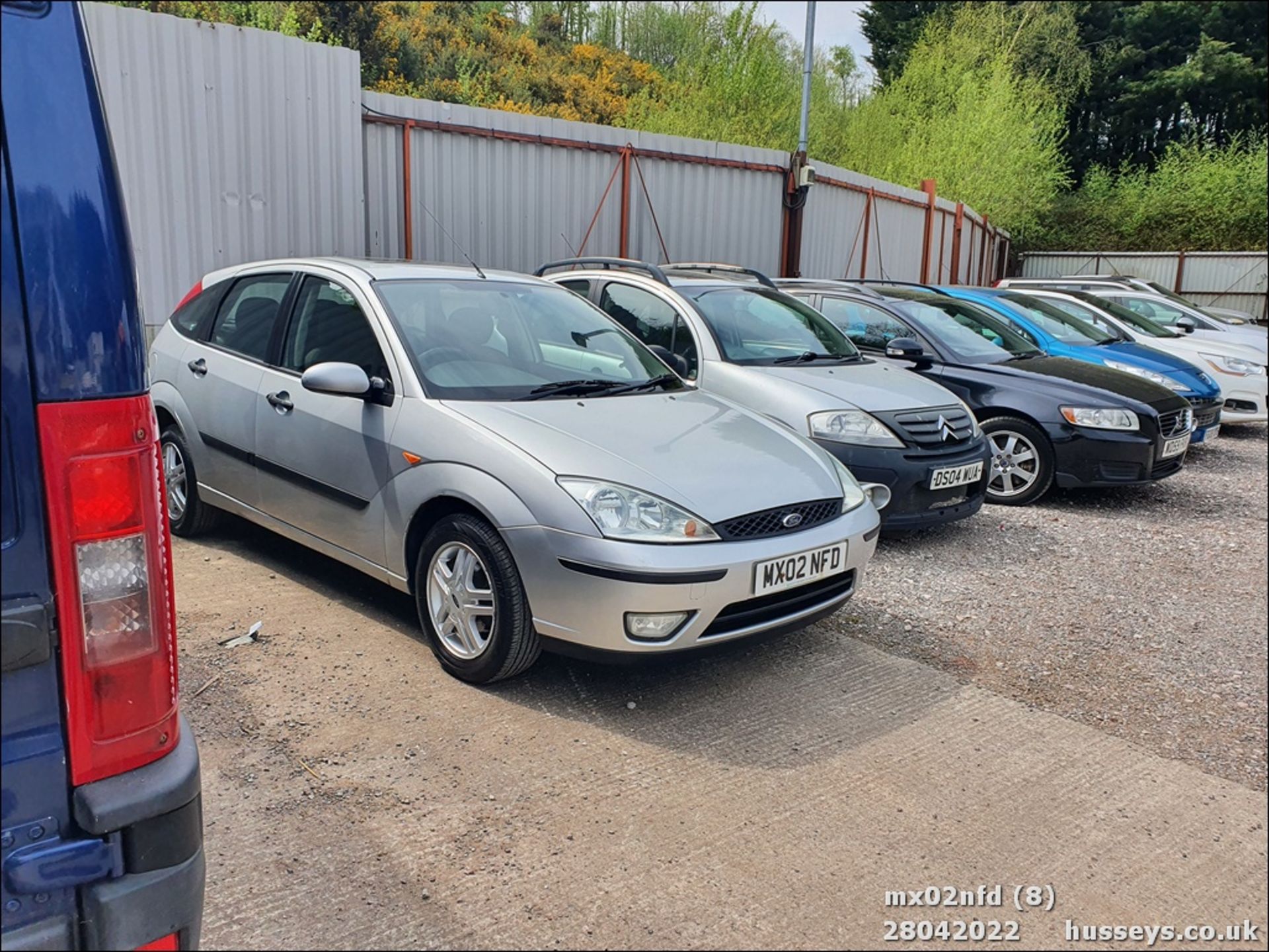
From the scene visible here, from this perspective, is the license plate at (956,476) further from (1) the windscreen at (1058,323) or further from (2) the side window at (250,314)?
(1) the windscreen at (1058,323)

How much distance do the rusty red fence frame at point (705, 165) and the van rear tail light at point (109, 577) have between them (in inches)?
296

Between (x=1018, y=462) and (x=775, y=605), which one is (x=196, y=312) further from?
(x=1018, y=462)

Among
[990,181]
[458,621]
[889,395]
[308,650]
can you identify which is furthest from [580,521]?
[990,181]

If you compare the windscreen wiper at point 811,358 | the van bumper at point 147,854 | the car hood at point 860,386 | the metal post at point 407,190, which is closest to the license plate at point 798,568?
the car hood at point 860,386

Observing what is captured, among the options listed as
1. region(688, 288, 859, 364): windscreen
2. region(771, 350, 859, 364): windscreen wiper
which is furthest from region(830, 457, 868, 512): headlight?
region(771, 350, 859, 364): windscreen wiper

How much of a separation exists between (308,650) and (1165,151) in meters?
33.0

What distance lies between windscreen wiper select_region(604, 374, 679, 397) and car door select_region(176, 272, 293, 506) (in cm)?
167

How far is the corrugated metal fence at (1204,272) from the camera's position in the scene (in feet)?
83.5

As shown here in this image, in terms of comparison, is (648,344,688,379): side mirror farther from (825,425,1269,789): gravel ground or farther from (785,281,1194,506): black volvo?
(785,281,1194,506): black volvo

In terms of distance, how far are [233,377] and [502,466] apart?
6.37 feet

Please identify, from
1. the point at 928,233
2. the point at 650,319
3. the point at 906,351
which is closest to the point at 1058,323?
the point at 906,351

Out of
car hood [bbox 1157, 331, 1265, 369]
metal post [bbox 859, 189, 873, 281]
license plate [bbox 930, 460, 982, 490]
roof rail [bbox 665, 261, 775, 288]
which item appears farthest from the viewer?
metal post [bbox 859, 189, 873, 281]

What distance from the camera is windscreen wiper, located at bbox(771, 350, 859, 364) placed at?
625cm

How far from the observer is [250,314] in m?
4.93
